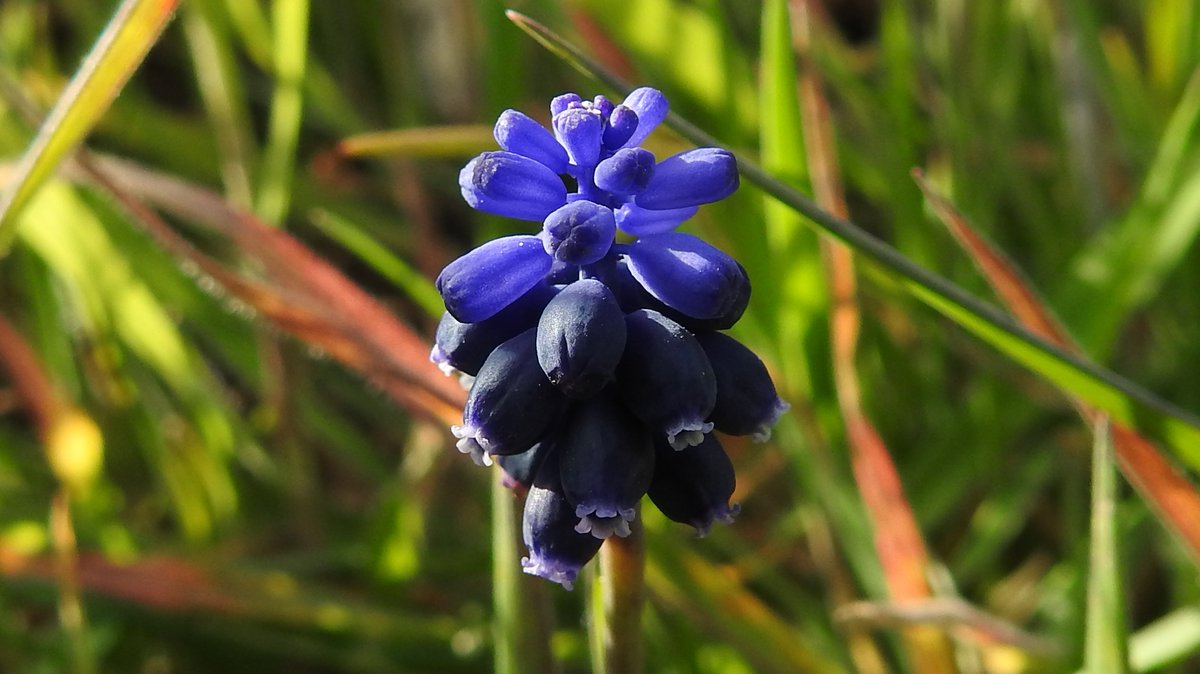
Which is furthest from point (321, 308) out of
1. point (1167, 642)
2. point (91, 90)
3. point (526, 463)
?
point (1167, 642)

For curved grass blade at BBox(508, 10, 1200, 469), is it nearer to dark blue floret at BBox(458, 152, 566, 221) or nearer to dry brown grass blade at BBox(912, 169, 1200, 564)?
dry brown grass blade at BBox(912, 169, 1200, 564)

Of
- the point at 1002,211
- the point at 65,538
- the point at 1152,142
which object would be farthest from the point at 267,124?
the point at 1152,142

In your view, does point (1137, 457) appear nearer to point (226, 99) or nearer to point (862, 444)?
point (862, 444)

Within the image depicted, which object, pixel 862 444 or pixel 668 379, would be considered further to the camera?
pixel 862 444

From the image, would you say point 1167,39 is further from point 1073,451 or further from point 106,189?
point 106,189

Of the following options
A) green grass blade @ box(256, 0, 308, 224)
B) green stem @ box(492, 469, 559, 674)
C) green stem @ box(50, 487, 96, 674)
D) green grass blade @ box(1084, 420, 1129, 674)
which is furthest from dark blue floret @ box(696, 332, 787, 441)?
green grass blade @ box(256, 0, 308, 224)

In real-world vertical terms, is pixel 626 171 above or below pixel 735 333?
below

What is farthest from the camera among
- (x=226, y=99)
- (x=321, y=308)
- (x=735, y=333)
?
(x=226, y=99)
